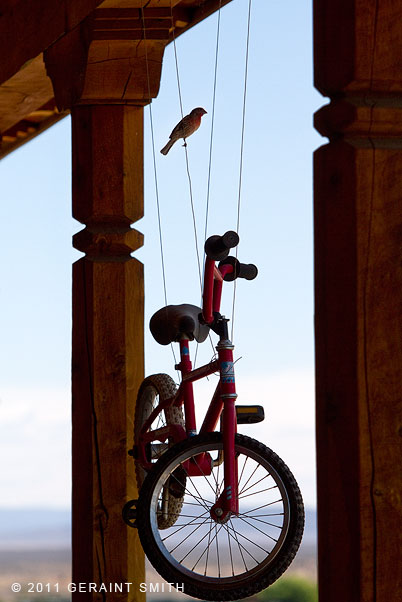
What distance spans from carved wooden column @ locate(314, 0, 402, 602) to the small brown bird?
989 millimetres

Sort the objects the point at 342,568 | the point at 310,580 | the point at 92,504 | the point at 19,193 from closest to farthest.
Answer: the point at 342,568 < the point at 92,504 < the point at 310,580 < the point at 19,193

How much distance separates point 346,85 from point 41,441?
13807 millimetres

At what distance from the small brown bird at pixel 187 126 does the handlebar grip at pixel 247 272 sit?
45 centimetres

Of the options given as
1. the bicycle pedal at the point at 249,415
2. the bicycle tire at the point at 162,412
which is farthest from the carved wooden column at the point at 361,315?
the bicycle tire at the point at 162,412

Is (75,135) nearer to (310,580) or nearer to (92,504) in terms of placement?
(92,504)

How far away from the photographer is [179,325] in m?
3.01

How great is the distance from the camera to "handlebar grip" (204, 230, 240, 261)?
107 inches

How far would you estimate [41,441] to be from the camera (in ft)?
50.7

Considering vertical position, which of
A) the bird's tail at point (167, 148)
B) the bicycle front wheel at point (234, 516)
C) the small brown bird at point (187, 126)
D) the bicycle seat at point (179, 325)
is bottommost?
the bicycle front wheel at point (234, 516)

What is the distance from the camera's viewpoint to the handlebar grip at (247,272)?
2900 millimetres

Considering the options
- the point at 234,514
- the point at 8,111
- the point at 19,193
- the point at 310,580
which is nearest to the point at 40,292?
the point at 19,193

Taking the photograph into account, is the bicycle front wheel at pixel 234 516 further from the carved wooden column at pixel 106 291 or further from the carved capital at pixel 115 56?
the carved capital at pixel 115 56

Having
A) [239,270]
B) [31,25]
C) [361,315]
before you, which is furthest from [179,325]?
[31,25]

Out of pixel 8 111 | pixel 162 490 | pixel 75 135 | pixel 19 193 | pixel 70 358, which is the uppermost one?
pixel 19 193
